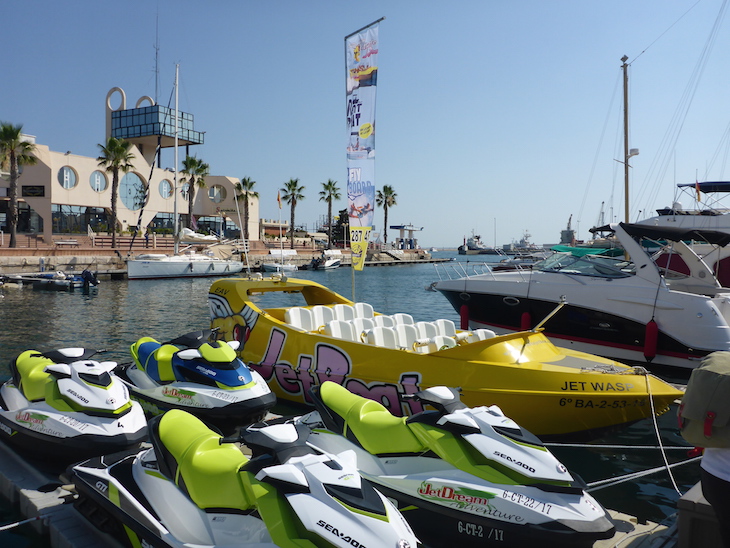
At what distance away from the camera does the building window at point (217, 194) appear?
6825 cm

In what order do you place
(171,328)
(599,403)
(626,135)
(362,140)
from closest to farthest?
1. (599,403)
2. (362,140)
3. (171,328)
4. (626,135)

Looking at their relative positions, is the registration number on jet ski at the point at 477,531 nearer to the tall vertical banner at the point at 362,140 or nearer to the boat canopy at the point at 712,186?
the tall vertical banner at the point at 362,140

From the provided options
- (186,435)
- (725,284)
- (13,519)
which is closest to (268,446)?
(186,435)

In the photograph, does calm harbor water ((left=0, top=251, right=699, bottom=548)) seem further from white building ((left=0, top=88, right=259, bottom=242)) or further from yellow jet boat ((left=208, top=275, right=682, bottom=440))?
white building ((left=0, top=88, right=259, bottom=242))

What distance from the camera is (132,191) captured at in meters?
57.8

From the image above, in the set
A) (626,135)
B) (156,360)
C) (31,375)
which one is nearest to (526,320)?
(156,360)

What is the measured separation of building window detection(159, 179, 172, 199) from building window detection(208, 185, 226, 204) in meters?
6.41

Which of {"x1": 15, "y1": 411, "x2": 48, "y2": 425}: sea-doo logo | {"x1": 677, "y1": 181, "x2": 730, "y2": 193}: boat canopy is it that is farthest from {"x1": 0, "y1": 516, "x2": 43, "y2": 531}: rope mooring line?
{"x1": 677, "y1": 181, "x2": 730, "y2": 193}: boat canopy

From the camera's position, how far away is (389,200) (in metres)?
84.8

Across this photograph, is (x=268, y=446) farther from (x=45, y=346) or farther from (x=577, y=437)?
(x=45, y=346)

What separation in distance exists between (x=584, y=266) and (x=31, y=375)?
11.9 meters

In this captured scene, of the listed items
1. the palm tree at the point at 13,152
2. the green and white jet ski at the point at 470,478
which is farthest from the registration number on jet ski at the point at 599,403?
the palm tree at the point at 13,152

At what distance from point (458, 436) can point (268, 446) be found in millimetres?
1669

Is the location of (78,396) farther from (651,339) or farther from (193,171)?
(193,171)
